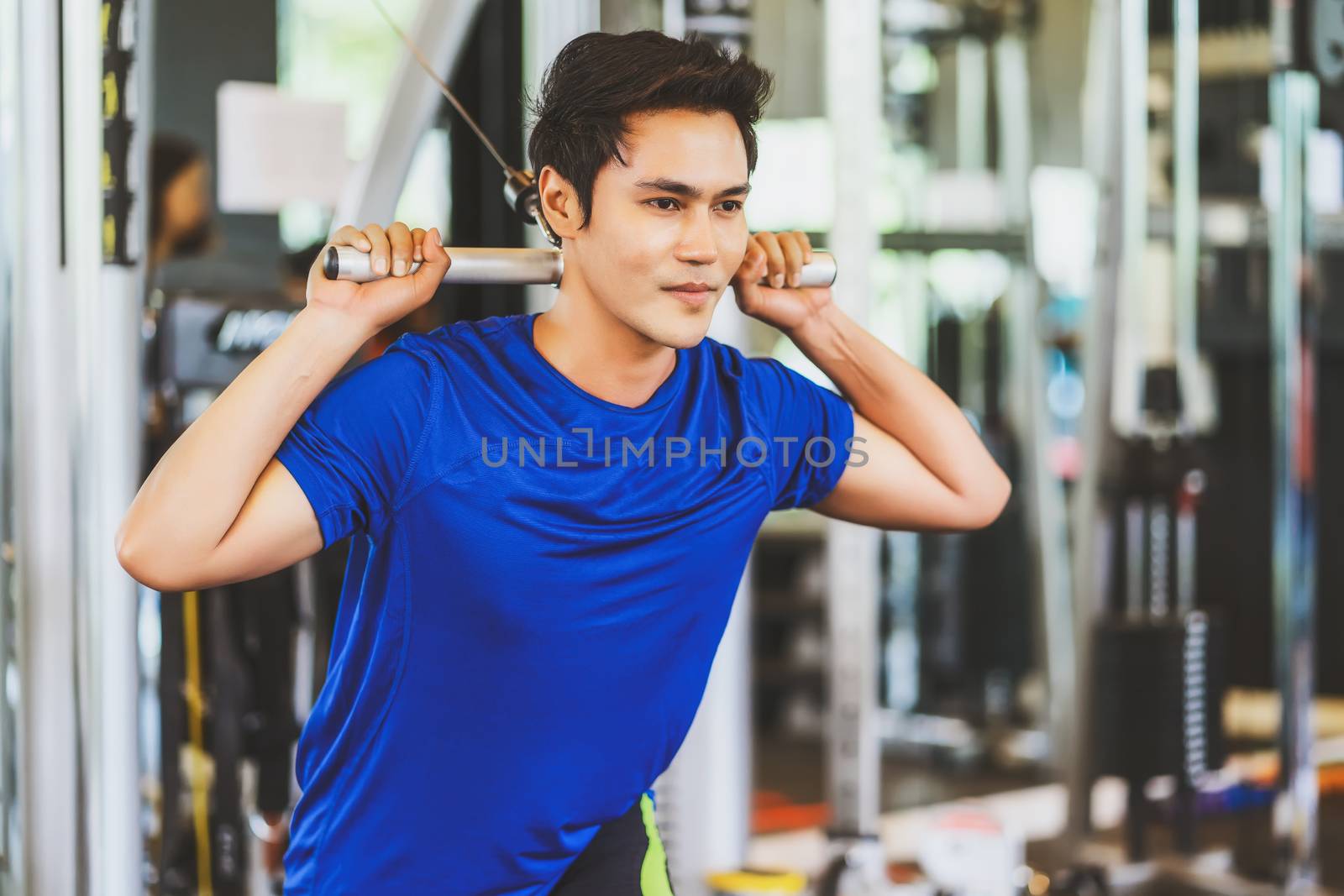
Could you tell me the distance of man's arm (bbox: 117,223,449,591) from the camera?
122 centimetres

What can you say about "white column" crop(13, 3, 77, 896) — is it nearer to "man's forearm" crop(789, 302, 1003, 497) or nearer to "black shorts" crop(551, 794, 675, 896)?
"black shorts" crop(551, 794, 675, 896)

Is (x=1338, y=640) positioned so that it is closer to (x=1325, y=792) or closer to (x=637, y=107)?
(x=1325, y=792)

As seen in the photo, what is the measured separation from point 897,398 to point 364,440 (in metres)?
0.64

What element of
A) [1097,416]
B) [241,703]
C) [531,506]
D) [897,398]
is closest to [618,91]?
[531,506]

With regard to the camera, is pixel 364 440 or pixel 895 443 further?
pixel 895 443

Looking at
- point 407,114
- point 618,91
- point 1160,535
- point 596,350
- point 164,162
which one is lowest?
point 1160,535

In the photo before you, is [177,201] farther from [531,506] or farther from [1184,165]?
[1184,165]

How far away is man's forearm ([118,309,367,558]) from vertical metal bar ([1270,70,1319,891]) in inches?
104

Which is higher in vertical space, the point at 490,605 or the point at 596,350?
the point at 596,350

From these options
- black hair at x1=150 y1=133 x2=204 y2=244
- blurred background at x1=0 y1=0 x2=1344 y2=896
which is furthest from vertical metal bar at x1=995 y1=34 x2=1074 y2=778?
black hair at x1=150 y1=133 x2=204 y2=244

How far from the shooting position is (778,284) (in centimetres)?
162

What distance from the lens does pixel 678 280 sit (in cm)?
136

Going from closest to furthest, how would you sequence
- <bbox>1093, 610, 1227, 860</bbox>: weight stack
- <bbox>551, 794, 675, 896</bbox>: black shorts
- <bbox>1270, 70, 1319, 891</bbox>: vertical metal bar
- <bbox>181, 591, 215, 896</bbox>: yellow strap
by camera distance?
<bbox>551, 794, 675, 896</bbox>: black shorts < <bbox>181, 591, 215, 896</bbox>: yellow strap < <bbox>1093, 610, 1227, 860</bbox>: weight stack < <bbox>1270, 70, 1319, 891</bbox>: vertical metal bar

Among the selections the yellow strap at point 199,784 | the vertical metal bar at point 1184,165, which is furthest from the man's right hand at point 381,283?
the vertical metal bar at point 1184,165
